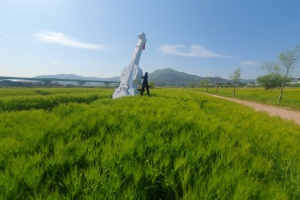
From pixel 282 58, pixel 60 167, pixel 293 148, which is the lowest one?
pixel 293 148

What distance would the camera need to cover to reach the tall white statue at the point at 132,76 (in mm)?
15523

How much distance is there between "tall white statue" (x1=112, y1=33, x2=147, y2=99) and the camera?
15.5m

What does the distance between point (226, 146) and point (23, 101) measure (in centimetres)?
1965

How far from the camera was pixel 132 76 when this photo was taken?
1611cm

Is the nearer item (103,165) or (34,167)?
(34,167)

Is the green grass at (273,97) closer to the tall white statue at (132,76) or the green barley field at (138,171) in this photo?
the tall white statue at (132,76)

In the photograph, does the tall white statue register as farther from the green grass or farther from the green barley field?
the green grass

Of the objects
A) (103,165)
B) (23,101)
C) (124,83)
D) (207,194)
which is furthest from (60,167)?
(23,101)

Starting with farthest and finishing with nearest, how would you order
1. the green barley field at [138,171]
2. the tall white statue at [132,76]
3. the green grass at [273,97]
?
the green grass at [273,97], the tall white statue at [132,76], the green barley field at [138,171]

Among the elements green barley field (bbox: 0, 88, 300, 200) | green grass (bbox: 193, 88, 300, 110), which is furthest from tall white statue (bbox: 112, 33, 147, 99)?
green grass (bbox: 193, 88, 300, 110)

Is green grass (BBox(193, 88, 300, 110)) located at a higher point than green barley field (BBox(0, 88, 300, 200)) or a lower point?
lower

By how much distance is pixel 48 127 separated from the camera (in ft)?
9.57

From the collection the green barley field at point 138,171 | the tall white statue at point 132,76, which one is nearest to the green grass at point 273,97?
the tall white statue at point 132,76

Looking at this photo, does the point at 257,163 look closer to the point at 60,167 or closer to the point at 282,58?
the point at 60,167
